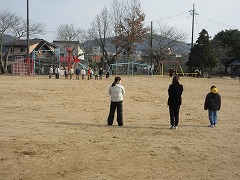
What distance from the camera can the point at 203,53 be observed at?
153ft

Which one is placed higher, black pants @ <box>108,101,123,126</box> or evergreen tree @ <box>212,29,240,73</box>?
evergreen tree @ <box>212,29,240,73</box>

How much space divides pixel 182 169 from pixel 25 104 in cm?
892

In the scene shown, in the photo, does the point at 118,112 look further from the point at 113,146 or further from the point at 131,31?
the point at 131,31

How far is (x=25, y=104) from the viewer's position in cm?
1250

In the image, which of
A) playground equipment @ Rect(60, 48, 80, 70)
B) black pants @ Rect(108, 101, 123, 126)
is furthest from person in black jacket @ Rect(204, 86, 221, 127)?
playground equipment @ Rect(60, 48, 80, 70)

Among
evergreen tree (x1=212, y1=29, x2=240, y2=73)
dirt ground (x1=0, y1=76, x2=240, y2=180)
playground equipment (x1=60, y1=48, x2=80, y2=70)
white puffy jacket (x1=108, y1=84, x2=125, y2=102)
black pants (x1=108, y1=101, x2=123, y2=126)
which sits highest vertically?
evergreen tree (x1=212, y1=29, x2=240, y2=73)

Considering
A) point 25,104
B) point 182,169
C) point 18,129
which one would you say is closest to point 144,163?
point 182,169

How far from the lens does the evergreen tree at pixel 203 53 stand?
46562 mm

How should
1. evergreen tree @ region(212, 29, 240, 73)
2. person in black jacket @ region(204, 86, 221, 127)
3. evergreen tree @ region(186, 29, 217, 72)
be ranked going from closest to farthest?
person in black jacket @ region(204, 86, 221, 127) → evergreen tree @ region(186, 29, 217, 72) → evergreen tree @ region(212, 29, 240, 73)

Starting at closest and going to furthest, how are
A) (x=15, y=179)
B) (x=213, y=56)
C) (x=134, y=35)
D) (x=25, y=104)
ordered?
(x=15, y=179) < (x=25, y=104) < (x=213, y=56) < (x=134, y=35)

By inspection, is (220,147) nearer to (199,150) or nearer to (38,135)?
(199,150)

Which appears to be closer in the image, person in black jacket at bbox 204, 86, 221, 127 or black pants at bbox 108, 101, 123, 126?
black pants at bbox 108, 101, 123, 126

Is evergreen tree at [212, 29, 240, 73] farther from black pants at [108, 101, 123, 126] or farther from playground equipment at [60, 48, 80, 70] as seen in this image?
black pants at [108, 101, 123, 126]

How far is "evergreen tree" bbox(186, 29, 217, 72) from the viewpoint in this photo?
4656 cm
